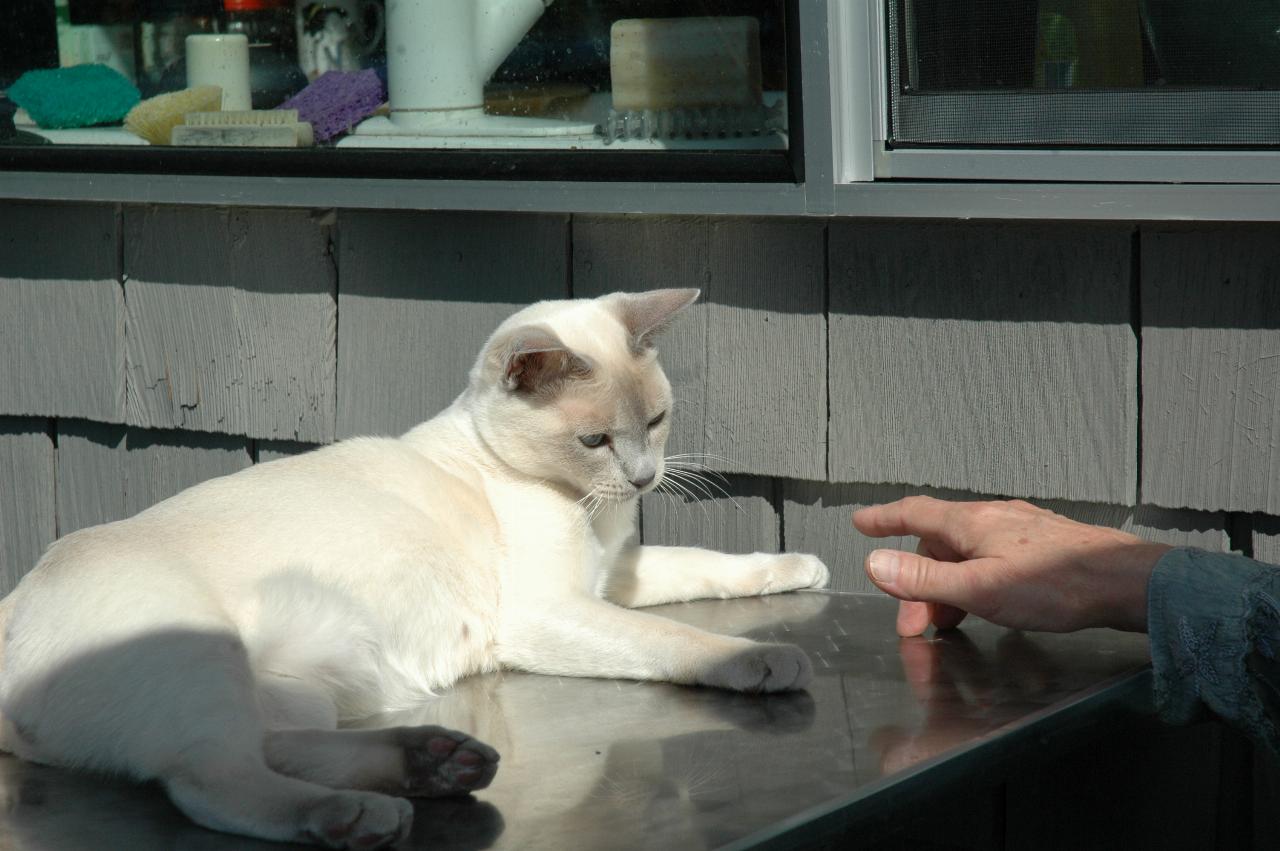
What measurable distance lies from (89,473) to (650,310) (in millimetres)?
1740

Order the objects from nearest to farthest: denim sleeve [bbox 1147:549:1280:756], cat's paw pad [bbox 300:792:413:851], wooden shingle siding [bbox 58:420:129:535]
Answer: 1. cat's paw pad [bbox 300:792:413:851]
2. denim sleeve [bbox 1147:549:1280:756]
3. wooden shingle siding [bbox 58:420:129:535]

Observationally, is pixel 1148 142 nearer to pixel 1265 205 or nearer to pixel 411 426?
pixel 1265 205

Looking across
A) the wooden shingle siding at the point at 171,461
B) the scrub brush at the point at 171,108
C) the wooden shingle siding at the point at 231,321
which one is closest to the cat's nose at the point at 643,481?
the wooden shingle siding at the point at 231,321

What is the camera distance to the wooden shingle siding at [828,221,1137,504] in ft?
8.25

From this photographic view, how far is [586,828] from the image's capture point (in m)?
1.71

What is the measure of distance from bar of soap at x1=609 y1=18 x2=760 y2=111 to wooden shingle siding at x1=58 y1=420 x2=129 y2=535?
1.60 meters

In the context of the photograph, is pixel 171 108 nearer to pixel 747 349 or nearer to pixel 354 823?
pixel 747 349

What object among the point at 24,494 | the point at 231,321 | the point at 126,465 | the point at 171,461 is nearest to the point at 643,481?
the point at 231,321

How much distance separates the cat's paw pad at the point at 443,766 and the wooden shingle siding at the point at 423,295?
53.4 inches

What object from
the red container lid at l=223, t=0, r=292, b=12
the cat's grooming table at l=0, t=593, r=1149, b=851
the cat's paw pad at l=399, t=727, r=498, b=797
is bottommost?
the cat's grooming table at l=0, t=593, r=1149, b=851

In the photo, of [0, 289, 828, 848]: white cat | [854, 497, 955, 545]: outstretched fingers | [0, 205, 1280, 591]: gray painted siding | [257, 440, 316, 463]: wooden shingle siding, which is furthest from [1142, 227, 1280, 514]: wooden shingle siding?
[257, 440, 316, 463]: wooden shingle siding

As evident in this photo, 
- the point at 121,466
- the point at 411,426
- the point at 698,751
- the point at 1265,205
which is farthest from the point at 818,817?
the point at 121,466

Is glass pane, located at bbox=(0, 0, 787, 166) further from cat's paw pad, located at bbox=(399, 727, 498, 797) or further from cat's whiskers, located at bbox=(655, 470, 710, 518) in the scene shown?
cat's paw pad, located at bbox=(399, 727, 498, 797)

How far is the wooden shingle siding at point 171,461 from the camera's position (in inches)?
133
